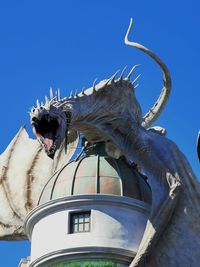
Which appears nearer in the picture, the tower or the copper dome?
the tower

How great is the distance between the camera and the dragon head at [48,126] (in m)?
17.2

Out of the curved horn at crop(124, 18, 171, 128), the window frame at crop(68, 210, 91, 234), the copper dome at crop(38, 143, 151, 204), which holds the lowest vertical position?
the window frame at crop(68, 210, 91, 234)

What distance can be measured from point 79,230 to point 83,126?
13.2ft

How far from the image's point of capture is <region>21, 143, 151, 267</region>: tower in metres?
21.9

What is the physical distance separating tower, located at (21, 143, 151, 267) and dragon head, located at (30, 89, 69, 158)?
4.99 m

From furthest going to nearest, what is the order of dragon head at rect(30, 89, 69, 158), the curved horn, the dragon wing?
1. the dragon wing
2. the curved horn
3. dragon head at rect(30, 89, 69, 158)

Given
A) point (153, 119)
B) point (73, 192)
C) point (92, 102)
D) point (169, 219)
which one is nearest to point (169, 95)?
point (153, 119)

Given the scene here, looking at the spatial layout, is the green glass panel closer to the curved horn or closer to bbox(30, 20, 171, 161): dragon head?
bbox(30, 20, 171, 161): dragon head

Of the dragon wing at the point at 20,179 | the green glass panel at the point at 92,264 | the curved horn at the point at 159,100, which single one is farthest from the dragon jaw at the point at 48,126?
the dragon wing at the point at 20,179

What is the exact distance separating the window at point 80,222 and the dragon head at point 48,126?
5.22 m

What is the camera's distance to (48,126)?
17422mm

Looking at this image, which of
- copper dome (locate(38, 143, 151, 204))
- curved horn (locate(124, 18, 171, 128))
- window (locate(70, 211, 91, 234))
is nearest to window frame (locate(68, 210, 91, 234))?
window (locate(70, 211, 91, 234))

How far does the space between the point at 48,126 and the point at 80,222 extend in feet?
18.1

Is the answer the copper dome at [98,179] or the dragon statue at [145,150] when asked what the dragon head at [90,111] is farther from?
the copper dome at [98,179]
